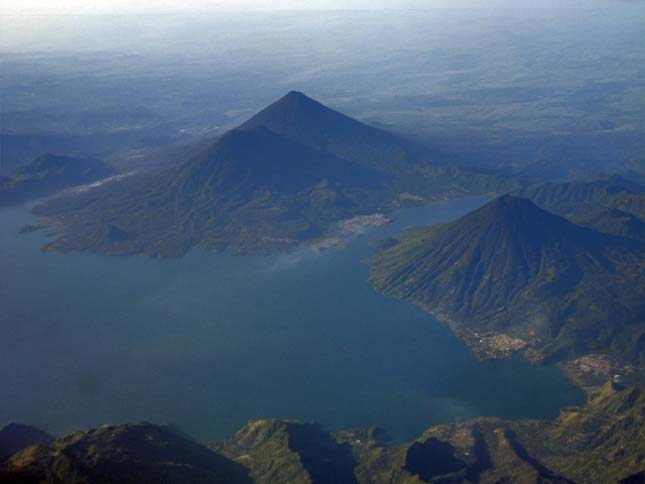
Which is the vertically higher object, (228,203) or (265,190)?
(265,190)

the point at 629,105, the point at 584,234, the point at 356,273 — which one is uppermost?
the point at 629,105

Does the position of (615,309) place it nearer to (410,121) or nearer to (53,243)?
(53,243)

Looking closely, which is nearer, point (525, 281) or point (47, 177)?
point (525, 281)

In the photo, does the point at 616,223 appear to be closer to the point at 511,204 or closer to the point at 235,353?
the point at 511,204

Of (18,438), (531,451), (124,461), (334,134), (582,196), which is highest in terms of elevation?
(334,134)

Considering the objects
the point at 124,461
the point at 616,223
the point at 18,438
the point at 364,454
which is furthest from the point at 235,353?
the point at 616,223

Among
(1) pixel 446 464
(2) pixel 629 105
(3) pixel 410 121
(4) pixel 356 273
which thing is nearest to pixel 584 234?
(4) pixel 356 273
